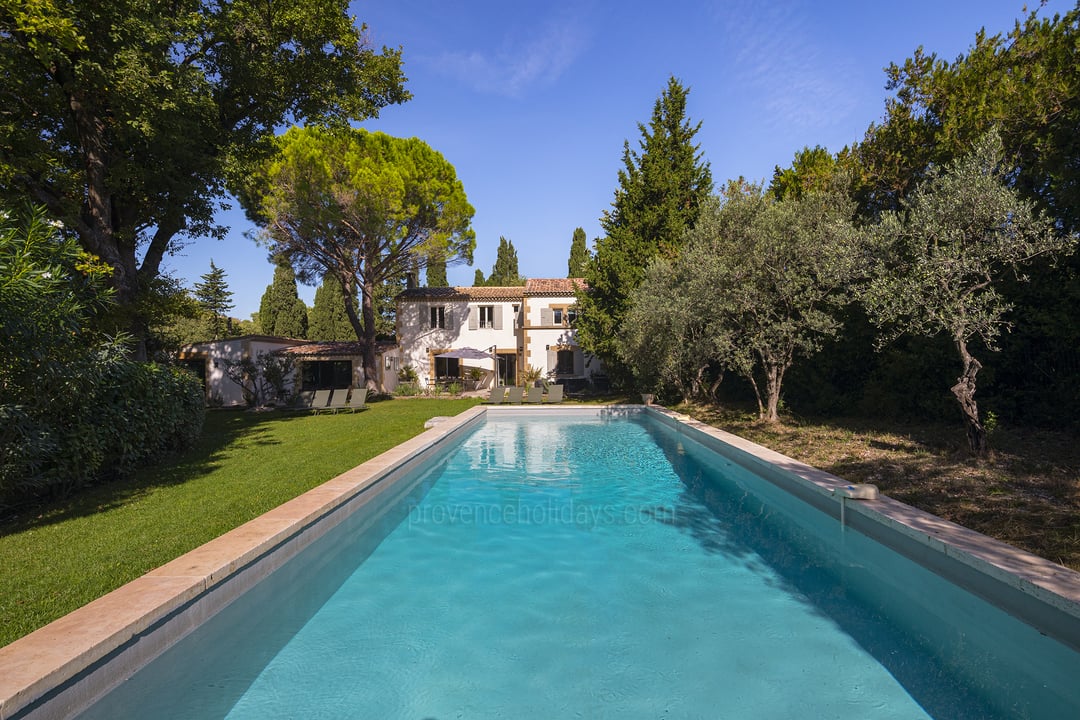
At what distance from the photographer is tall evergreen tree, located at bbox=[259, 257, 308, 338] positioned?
129 ft

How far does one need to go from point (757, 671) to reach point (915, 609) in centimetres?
178

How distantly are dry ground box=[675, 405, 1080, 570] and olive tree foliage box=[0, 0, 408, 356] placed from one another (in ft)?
43.8

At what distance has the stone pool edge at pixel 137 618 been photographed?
2.58m

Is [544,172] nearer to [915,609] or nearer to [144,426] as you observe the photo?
[144,426]

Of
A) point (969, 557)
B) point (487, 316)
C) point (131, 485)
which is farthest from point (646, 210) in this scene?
point (131, 485)

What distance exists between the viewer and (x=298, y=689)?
10.9 feet

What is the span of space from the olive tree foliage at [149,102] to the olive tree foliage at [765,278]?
36.3 ft

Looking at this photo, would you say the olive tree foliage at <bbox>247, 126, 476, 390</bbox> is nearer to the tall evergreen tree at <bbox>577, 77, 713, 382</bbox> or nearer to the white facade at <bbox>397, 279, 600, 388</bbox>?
the white facade at <bbox>397, 279, 600, 388</bbox>

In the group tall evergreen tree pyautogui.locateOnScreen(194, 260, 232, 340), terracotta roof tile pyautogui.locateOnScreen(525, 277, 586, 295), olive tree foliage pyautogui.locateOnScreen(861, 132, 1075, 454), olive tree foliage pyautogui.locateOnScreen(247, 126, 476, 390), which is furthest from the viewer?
tall evergreen tree pyautogui.locateOnScreen(194, 260, 232, 340)

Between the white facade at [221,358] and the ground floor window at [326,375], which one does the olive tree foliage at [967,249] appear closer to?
the white facade at [221,358]

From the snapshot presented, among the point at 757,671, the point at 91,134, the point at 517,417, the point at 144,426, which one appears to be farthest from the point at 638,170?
the point at 757,671

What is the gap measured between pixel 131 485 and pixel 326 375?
22131 millimetres

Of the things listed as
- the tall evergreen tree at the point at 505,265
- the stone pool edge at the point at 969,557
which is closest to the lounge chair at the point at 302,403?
the stone pool edge at the point at 969,557

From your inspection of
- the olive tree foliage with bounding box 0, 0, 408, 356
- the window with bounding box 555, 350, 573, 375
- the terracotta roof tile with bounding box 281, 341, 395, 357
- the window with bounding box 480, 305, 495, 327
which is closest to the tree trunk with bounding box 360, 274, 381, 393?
the terracotta roof tile with bounding box 281, 341, 395, 357
